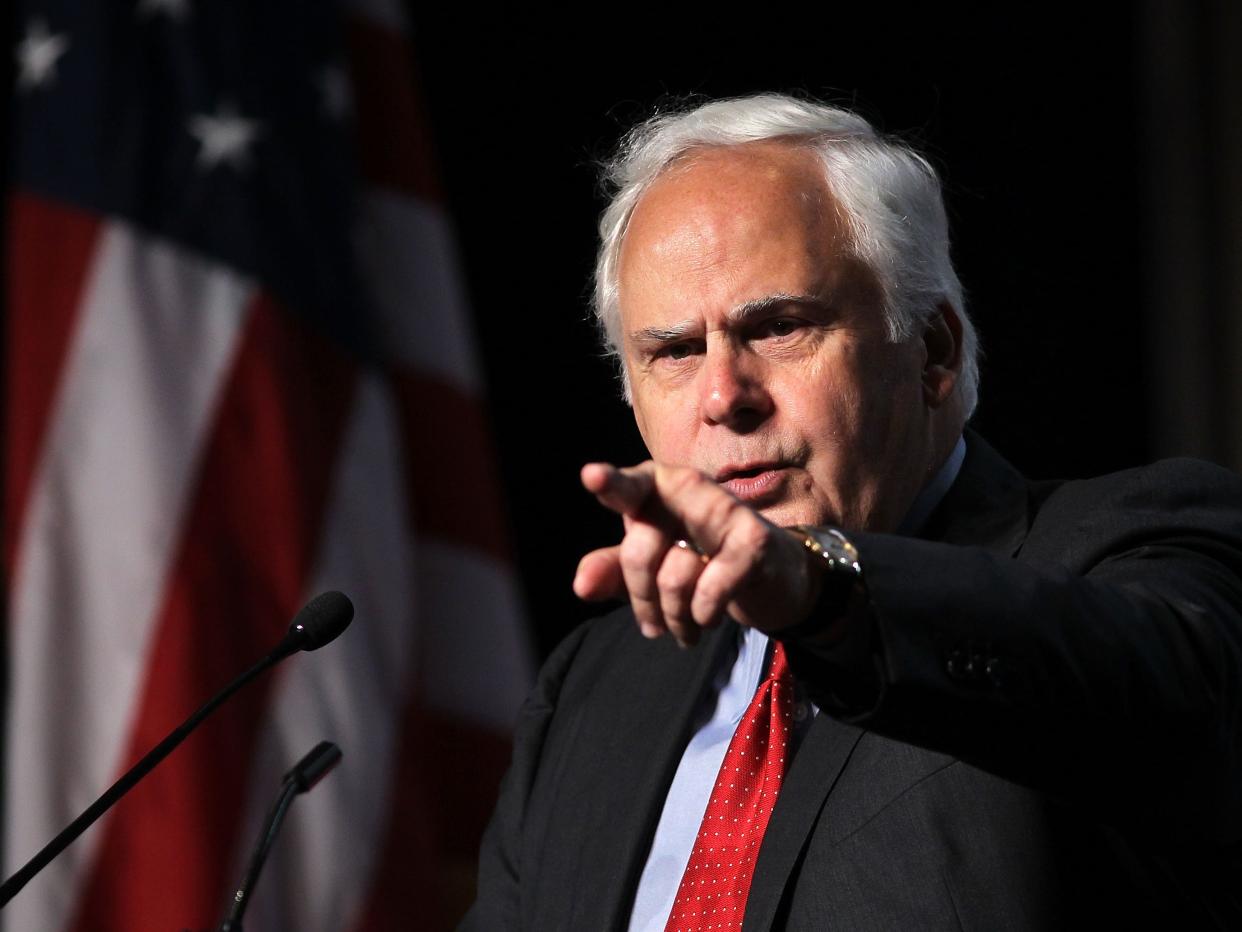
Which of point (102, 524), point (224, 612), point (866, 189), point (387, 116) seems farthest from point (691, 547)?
point (387, 116)

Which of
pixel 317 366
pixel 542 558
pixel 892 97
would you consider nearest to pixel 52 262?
pixel 317 366

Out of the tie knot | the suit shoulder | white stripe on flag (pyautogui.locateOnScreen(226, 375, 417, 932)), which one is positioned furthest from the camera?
white stripe on flag (pyautogui.locateOnScreen(226, 375, 417, 932))

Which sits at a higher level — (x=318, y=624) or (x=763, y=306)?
(x=763, y=306)

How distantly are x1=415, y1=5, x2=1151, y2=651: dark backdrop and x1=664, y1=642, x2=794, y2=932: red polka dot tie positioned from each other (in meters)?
1.94

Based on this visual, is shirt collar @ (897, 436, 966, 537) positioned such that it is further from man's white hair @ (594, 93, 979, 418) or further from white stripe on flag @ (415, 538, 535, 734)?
white stripe on flag @ (415, 538, 535, 734)

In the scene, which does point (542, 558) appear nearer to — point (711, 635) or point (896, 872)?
point (711, 635)

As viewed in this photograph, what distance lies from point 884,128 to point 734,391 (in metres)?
1.82

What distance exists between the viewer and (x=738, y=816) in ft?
4.80

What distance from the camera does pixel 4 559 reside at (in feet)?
9.78

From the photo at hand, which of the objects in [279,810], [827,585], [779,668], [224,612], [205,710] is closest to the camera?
[827,585]

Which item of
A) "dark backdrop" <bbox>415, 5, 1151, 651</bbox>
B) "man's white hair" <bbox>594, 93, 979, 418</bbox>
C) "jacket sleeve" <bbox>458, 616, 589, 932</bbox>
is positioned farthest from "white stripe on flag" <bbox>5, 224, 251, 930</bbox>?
"man's white hair" <bbox>594, 93, 979, 418</bbox>

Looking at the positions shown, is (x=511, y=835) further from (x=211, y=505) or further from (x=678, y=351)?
(x=211, y=505)

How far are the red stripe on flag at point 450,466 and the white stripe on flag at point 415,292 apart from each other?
1.8 inches

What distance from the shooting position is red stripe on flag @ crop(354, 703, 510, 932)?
301 cm
